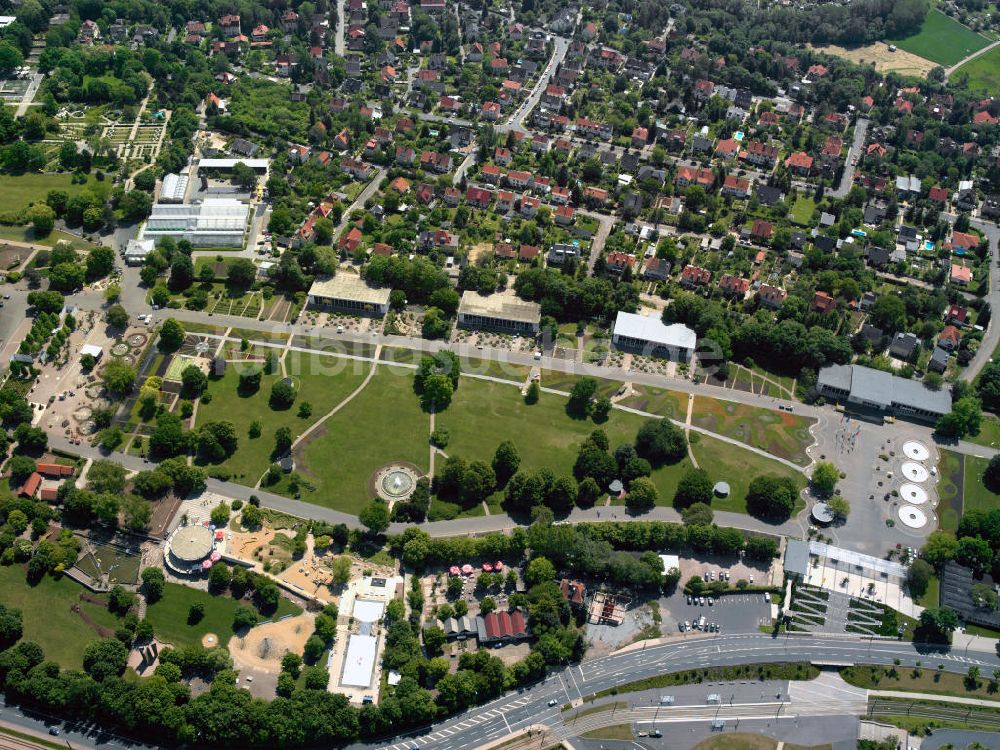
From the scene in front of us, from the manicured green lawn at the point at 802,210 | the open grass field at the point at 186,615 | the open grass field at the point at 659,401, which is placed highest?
the manicured green lawn at the point at 802,210

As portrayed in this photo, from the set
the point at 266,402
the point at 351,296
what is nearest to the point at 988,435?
the point at 351,296

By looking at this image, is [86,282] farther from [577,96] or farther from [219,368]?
[577,96]

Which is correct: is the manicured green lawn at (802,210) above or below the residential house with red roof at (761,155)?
below

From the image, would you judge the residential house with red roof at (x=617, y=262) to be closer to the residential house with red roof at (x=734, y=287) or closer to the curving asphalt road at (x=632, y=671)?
the residential house with red roof at (x=734, y=287)

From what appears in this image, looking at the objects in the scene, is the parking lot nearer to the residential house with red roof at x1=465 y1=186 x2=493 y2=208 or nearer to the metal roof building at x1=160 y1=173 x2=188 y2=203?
the residential house with red roof at x1=465 y1=186 x2=493 y2=208

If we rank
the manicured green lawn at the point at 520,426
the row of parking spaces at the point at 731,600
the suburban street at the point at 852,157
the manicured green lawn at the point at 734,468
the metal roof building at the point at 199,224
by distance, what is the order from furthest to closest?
the suburban street at the point at 852,157 → the metal roof building at the point at 199,224 → the manicured green lawn at the point at 520,426 → the manicured green lawn at the point at 734,468 → the row of parking spaces at the point at 731,600

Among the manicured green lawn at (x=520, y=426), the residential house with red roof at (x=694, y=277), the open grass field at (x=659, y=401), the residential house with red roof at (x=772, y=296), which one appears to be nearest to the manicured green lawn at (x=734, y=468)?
the open grass field at (x=659, y=401)
